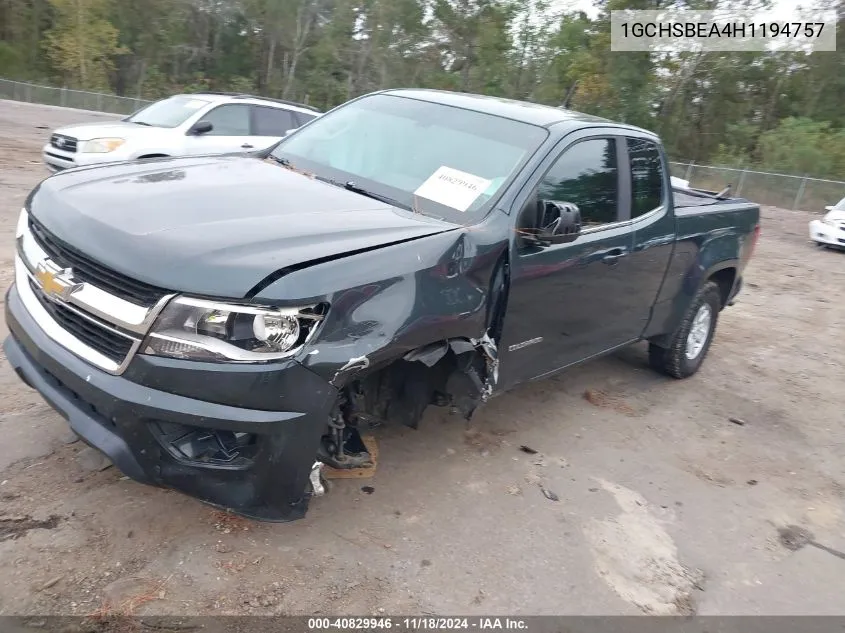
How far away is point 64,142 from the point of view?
964cm

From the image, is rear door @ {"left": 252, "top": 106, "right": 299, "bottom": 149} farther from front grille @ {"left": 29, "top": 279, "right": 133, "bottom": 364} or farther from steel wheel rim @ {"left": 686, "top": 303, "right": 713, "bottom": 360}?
front grille @ {"left": 29, "top": 279, "right": 133, "bottom": 364}

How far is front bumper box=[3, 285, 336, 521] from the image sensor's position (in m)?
2.54

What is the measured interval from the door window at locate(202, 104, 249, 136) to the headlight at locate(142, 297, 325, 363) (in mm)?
8131

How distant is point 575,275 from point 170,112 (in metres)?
8.09

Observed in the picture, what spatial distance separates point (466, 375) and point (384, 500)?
76cm

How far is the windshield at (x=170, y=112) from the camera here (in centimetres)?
997

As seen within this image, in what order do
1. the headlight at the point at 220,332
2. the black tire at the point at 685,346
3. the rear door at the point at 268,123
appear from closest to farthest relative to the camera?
the headlight at the point at 220,332, the black tire at the point at 685,346, the rear door at the point at 268,123

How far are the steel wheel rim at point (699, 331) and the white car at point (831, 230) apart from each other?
11.0m

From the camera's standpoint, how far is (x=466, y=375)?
3455 millimetres

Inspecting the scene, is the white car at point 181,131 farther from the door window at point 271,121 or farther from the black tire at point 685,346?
the black tire at point 685,346

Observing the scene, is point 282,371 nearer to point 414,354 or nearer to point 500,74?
point 414,354

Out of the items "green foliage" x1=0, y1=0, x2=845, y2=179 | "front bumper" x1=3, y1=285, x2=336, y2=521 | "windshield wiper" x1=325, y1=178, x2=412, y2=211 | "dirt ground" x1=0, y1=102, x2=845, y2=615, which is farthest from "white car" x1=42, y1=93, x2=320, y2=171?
"green foliage" x1=0, y1=0, x2=845, y2=179

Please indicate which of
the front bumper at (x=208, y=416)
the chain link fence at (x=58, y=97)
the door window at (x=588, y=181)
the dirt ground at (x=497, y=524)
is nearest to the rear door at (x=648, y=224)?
the door window at (x=588, y=181)

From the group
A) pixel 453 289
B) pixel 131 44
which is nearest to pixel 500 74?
pixel 131 44
